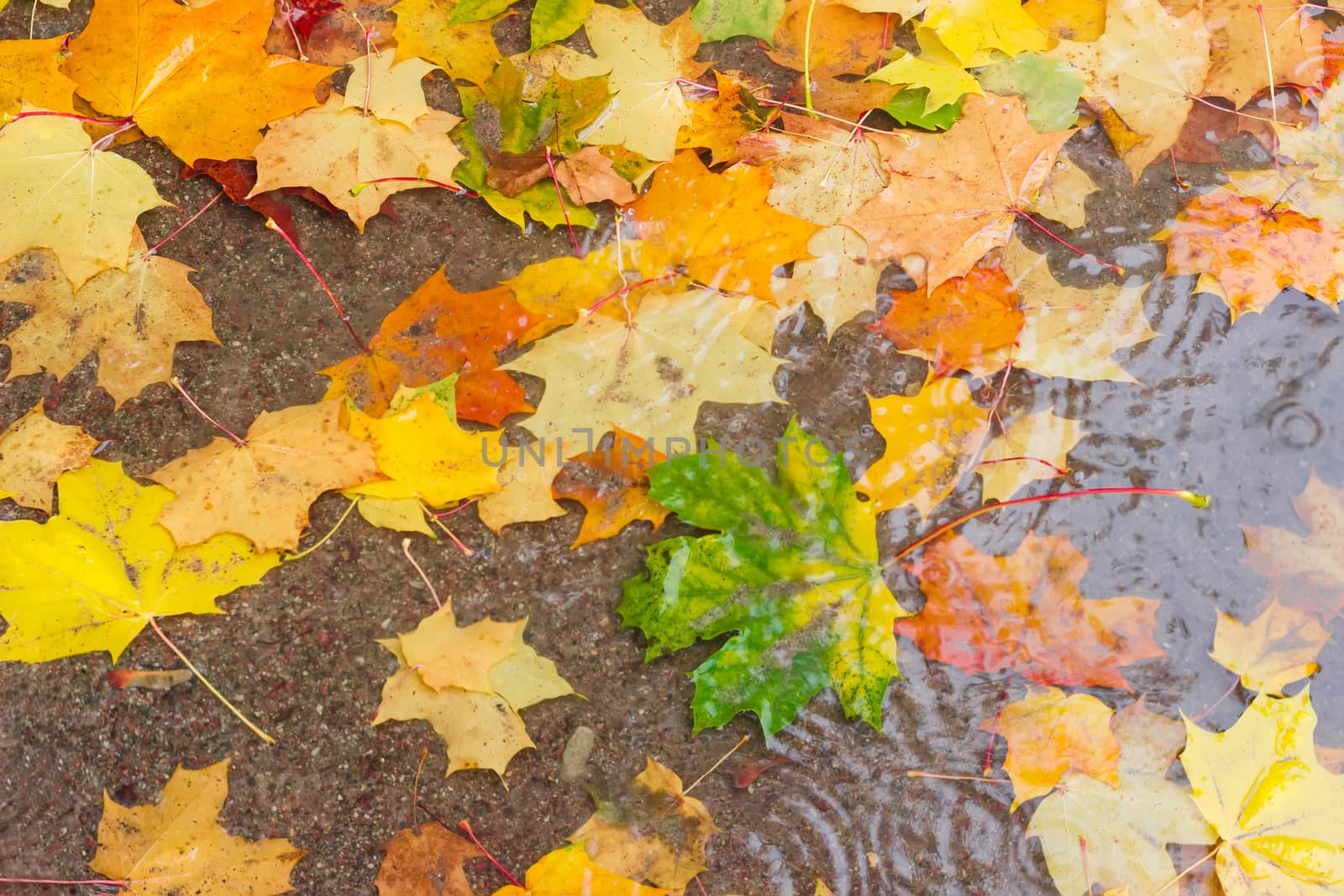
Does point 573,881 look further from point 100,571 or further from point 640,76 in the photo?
point 640,76

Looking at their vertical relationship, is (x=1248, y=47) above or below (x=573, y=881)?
above

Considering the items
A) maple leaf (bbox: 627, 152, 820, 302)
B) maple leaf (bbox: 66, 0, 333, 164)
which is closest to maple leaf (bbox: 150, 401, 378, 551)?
maple leaf (bbox: 66, 0, 333, 164)

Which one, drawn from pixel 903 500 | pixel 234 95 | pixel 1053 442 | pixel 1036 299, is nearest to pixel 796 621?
pixel 903 500

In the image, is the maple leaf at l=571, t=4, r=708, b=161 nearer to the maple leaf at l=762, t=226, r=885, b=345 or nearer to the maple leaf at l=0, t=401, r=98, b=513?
the maple leaf at l=762, t=226, r=885, b=345

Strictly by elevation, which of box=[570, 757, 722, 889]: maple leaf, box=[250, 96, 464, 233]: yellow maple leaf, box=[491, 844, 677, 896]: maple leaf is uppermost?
box=[250, 96, 464, 233]: yellow maple leaf

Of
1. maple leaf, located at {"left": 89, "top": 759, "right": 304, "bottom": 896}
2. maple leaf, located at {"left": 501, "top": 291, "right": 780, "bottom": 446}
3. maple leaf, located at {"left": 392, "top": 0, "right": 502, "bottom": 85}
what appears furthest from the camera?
maple leaf, located at {"left": 392, "top": 0, "right": 502, "bottom": 85}

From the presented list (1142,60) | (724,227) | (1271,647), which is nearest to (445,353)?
(724,227)

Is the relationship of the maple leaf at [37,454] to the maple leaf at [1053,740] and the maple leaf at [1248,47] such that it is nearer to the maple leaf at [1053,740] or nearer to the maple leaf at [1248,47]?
the maple leaf at [1053,740]
